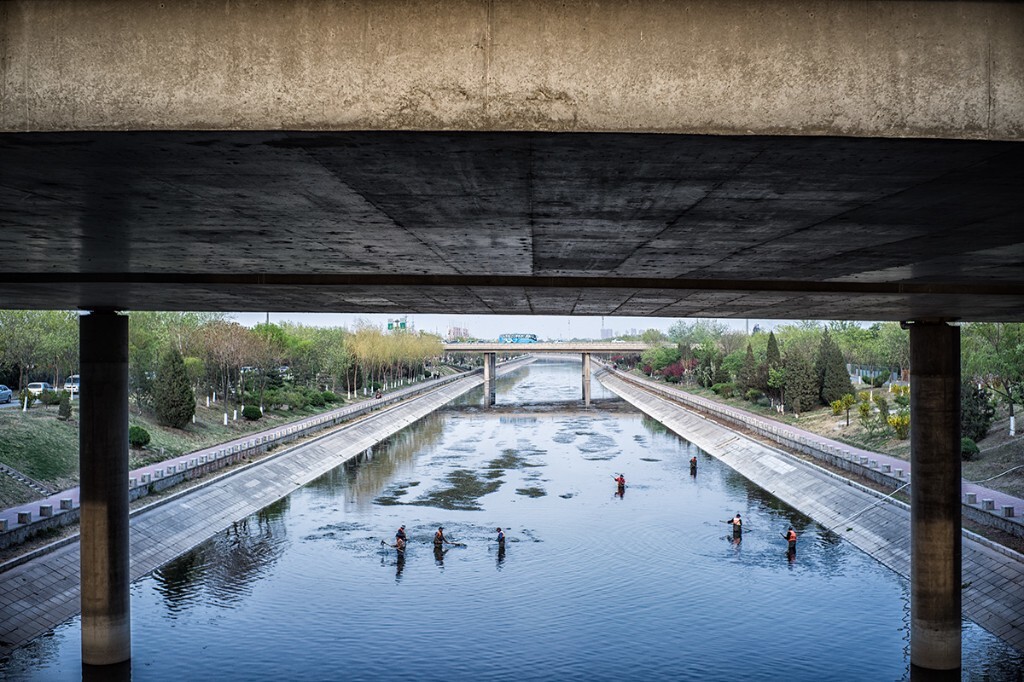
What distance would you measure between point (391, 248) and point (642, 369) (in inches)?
7187

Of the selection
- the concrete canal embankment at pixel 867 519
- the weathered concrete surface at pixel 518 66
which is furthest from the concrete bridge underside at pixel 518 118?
the concrete canal embankment at pixel 867 519

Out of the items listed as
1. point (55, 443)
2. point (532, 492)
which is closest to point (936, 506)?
point (532, 492)

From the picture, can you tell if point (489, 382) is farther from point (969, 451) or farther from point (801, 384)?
point (969, 451)

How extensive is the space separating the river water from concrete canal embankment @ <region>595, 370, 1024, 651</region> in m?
1.06

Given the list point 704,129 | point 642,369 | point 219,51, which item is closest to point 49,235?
point 219,51

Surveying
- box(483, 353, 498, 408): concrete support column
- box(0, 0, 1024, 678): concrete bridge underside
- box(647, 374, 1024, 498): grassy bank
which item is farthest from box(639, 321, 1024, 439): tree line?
box(0, 0, 1024, 678): concrete bridge underside

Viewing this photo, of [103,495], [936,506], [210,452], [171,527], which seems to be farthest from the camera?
[210,452]

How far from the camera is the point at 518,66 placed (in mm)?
6309

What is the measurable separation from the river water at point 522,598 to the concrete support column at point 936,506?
1.01m

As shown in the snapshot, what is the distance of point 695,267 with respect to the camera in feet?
49.9

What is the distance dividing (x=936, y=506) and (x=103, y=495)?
77.6 feet

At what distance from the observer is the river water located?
23469 millimetres

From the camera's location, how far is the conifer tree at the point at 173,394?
190 ft

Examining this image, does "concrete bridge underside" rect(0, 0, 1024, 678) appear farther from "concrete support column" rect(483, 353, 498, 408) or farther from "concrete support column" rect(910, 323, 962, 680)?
"concrete support column" rect(483, 353, 498, 408)
